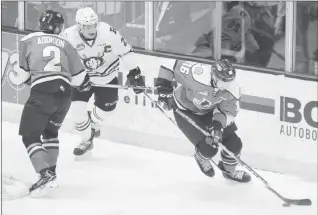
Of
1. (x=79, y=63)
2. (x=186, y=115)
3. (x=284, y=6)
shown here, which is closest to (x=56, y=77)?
(x=79, y=63)

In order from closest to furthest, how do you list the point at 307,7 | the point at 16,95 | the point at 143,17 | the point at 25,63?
the point at 25,63 → the point at 307,7 → the point at 143,17 → the point at 16,95

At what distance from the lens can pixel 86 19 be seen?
531 cm

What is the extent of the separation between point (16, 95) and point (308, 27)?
156 cm

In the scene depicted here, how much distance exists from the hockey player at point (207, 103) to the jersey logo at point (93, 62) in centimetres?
38

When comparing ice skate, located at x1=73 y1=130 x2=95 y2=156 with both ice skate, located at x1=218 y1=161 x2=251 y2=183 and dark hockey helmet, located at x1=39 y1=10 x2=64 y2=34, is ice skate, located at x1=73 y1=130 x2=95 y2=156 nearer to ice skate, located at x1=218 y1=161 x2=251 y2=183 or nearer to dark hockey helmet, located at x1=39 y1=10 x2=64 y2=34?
ice skate, located at x1=218 y1=161 x2=251 y2=183

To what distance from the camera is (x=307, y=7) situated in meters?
5.46

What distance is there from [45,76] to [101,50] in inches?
18.3

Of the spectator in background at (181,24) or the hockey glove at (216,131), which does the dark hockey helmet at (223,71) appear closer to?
the hockey glove at (216,131)

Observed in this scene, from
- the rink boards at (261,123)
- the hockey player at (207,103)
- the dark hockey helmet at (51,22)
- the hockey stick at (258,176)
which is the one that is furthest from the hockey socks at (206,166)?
the dark hockey helmet at (51,22)

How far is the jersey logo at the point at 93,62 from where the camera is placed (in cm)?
555

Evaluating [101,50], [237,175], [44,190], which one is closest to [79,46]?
[101,50]

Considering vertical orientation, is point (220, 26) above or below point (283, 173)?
above

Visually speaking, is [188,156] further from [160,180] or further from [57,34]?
[57,34]

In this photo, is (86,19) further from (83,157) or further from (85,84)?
(83,157)
